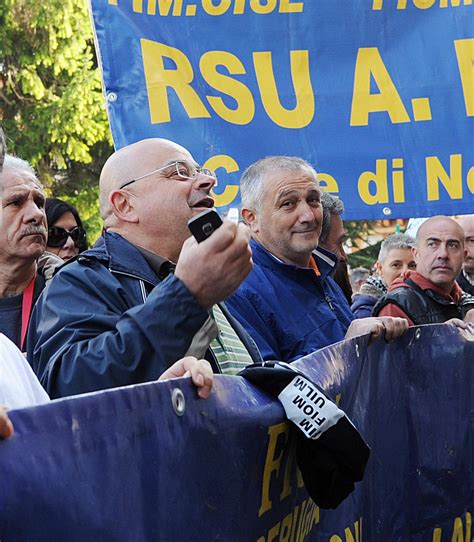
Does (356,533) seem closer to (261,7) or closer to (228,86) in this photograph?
(228,86)

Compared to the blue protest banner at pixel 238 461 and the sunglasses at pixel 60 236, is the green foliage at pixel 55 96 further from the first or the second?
the blue protest banner at pixel 238 461

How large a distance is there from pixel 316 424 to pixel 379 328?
135 centimetres

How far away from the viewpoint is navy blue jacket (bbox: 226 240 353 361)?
429cm

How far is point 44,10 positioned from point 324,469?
64.3 ft

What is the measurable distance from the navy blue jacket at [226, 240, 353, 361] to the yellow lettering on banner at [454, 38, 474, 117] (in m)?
1.46

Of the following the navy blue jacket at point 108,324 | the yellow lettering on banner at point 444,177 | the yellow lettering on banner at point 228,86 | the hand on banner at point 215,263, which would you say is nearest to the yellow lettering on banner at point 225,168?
the yellow lettering on banner at point 228,86

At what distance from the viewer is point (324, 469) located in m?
2.80

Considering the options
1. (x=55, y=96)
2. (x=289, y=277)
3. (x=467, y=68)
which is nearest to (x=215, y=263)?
(x=289, y=277)

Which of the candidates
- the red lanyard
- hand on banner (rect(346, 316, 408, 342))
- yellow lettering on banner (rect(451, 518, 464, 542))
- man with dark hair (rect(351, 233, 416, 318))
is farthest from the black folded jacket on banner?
man with dark hair (rect(351, 233, 416, 318))

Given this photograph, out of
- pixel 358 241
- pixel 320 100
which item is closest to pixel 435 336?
pixel 320 100

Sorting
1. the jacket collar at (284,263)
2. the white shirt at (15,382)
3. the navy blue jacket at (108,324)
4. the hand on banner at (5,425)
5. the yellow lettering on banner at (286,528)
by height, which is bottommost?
the yellow lettering on banner at (286,528)

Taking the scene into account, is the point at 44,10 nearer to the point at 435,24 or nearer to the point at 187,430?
the point at 435,24

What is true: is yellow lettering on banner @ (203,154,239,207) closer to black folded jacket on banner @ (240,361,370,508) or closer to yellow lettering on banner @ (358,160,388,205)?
yellow lettering on banner @ (358,160,388,205)

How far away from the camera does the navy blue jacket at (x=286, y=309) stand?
429cm
